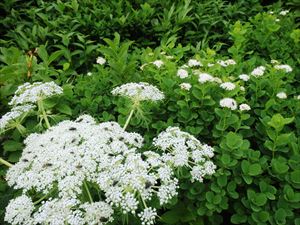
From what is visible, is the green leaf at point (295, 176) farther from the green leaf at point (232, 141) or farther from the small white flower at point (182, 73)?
the small white flower at point (182, 73)

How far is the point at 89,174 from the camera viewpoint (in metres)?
1.75

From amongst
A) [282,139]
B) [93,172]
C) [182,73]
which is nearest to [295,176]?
[282,139]

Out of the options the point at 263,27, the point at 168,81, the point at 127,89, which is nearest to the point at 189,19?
the point at 263,27

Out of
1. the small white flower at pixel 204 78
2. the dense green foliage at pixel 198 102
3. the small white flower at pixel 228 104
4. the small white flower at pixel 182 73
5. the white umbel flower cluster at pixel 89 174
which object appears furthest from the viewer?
the small white flower at pixel 182 73

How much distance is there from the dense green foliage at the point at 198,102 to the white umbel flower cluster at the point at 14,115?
0.41 feet

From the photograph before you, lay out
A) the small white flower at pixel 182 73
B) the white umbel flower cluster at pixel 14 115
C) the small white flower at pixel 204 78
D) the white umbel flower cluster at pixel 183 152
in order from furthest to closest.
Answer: the small white flower at pixel 182 73 → the small white flower at pixel 204 78 → the white umbel flower cluster at pixel 14 115 → the white umbel flower cluster at pixel 183 152

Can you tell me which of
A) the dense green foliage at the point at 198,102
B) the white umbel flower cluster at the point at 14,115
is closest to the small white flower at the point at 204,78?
the dense green foliage at the point at 198,102

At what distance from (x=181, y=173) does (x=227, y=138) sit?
1.10 feet

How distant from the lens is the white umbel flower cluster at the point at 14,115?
2158mm

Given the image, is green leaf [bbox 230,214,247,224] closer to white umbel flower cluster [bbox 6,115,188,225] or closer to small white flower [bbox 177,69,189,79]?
white umbel flower cluster [bbox 6,115,188,225]

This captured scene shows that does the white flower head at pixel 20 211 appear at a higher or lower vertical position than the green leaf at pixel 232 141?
higher

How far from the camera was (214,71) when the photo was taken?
287cm

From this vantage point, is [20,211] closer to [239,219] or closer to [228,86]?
[239,219]

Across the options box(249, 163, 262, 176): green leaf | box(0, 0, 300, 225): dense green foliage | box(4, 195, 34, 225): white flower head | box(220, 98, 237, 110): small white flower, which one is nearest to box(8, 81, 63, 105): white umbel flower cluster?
box(0, 0, 300, 225): dense green foliage
